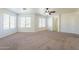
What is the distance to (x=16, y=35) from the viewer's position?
1641mm

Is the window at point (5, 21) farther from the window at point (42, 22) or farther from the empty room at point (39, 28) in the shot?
the window at point (42, 22)

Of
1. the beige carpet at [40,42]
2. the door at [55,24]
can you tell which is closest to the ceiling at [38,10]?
the door at [55,24]

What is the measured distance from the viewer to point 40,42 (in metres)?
1.61

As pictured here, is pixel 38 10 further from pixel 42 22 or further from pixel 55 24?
pixel 55 24

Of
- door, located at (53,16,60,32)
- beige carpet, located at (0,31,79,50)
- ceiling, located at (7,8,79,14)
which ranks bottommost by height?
beige carpet, located at (0,31,79,50)

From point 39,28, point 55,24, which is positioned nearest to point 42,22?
point 39,28

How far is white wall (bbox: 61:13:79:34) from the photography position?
1622mm

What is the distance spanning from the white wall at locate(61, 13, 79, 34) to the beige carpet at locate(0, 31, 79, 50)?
76mm

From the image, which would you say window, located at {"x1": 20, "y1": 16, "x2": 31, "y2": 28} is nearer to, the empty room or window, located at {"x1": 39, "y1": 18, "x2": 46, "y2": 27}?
the empty room

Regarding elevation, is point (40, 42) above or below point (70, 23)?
below

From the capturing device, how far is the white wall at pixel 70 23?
5.32ft

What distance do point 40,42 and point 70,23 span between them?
54cm

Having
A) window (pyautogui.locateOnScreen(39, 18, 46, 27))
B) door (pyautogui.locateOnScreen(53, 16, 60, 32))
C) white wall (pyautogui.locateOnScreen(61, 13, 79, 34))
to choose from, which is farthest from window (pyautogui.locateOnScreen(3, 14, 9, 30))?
white wall (pyautogui.locateOnScreen(61, 13, 79, 34))
